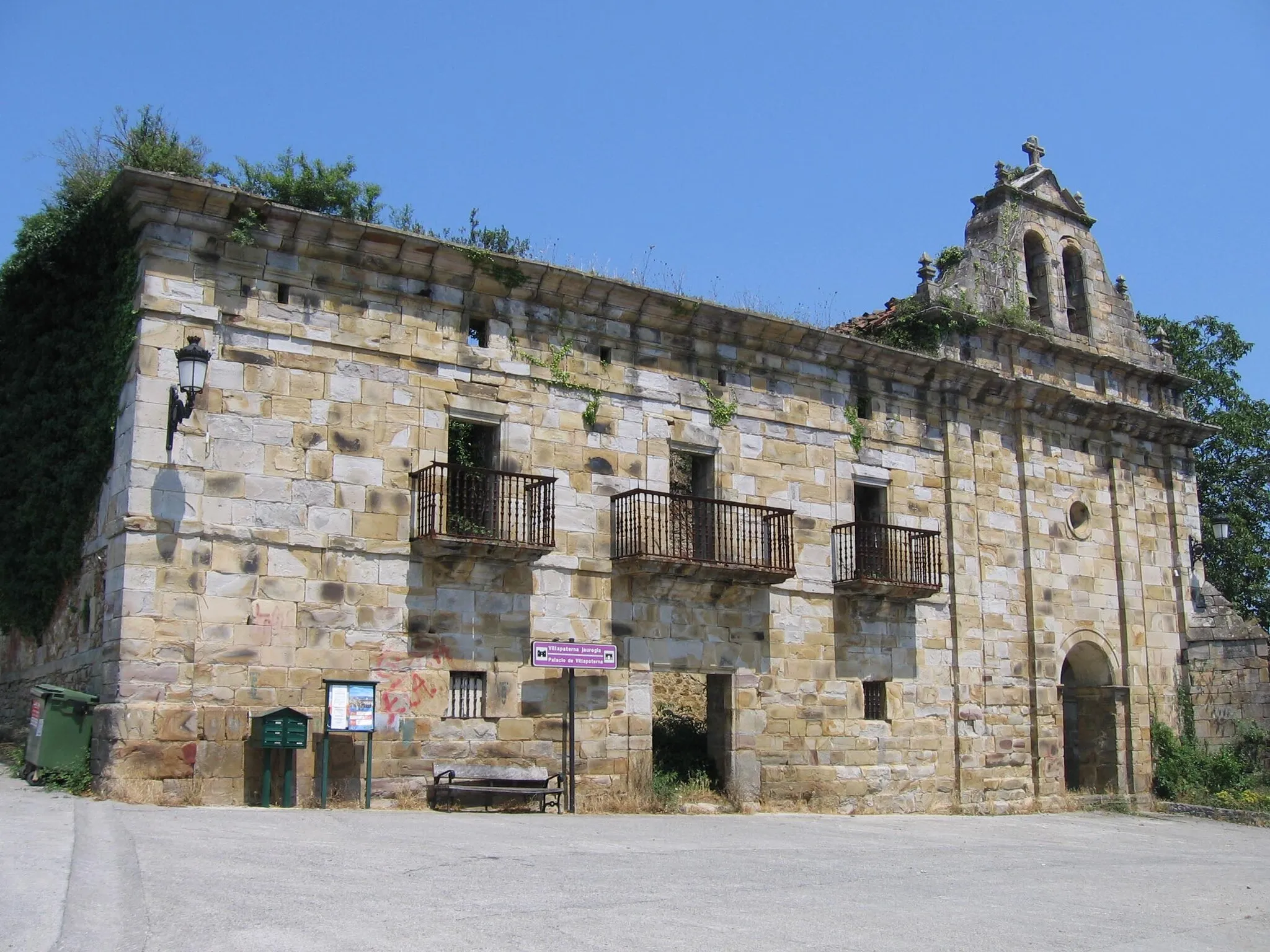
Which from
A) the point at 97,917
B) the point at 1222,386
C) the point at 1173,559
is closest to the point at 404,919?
the point at 97,917

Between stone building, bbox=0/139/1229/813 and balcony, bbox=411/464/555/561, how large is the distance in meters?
0.05

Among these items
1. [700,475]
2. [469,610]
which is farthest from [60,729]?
[700,475]

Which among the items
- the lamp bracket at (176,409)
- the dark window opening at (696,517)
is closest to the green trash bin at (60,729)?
the lamp bracket at (176,409)

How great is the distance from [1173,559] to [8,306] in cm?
1931

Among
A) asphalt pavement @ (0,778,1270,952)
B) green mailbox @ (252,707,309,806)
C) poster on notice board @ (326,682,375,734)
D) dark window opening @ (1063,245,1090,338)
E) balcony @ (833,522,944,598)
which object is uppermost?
dark window opening @ (1063,245,1090,338)

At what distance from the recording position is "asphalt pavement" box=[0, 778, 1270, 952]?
7148mm

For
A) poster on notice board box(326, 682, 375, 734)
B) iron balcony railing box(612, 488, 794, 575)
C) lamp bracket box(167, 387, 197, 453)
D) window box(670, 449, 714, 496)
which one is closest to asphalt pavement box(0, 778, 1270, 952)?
poster on notice board box(326, 682, 375, 734)

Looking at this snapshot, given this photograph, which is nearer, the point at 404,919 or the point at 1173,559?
the point at 404,919

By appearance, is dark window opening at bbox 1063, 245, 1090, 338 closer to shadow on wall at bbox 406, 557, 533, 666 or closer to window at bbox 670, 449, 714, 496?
window at bbox 670, 449, 714, 496

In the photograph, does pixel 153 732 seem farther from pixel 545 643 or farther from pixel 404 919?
pixel 404 919

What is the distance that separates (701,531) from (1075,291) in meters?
10.4

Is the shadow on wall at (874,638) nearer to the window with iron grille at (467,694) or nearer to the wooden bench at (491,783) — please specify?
the wooden bench at (491,783)

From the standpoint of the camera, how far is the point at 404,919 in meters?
7.49

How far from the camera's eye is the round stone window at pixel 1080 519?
21.5m
